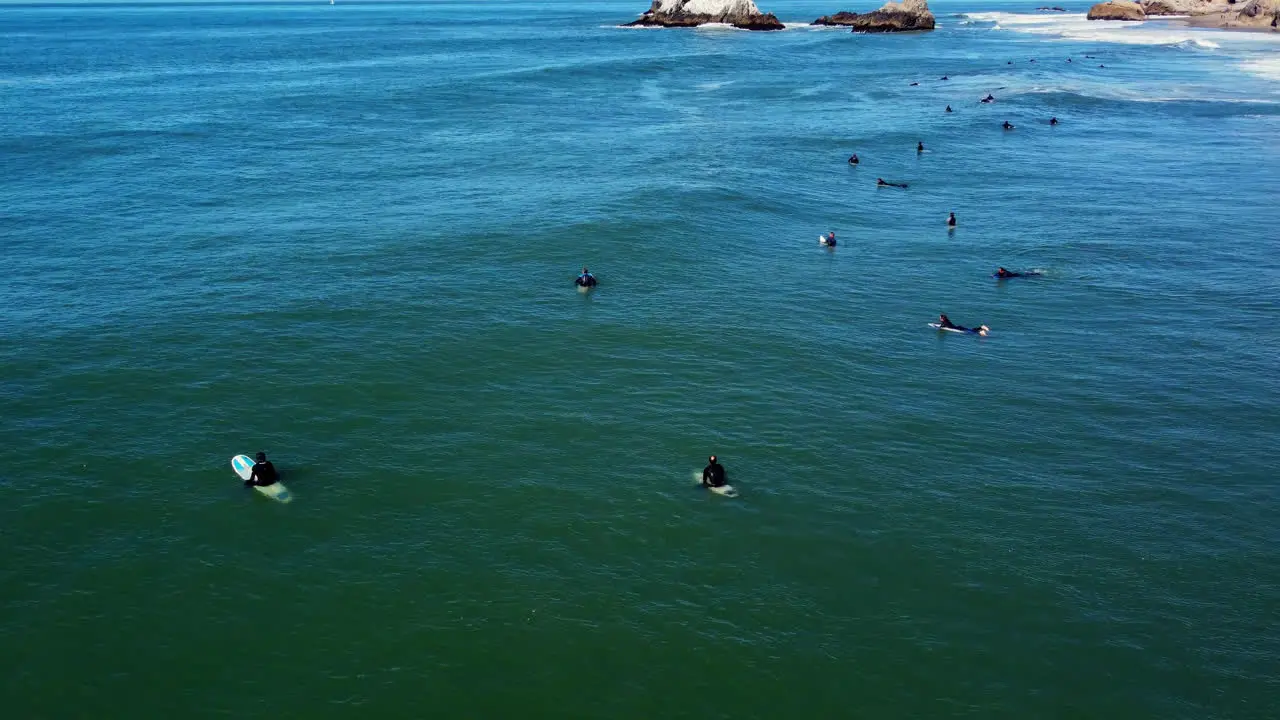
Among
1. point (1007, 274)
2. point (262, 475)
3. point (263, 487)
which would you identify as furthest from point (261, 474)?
point (1007, 274)

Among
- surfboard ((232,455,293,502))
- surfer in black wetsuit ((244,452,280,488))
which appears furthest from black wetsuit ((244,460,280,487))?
surfboard ((232,455,293,502))

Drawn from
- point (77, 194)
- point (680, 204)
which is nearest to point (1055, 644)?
point (680, 204)

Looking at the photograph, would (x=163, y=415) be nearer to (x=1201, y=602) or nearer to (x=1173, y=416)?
(x=1201, y=602)

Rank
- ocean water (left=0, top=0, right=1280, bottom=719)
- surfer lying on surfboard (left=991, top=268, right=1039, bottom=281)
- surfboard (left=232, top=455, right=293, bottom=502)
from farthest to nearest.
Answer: surfer lying on surfboard (left=991, top=268, right=1039, bottom=281) → surfboard (left=232, top=455, right=293, bottom=502) → ocean water (left=0, top=0, right=1280, bottom=719)

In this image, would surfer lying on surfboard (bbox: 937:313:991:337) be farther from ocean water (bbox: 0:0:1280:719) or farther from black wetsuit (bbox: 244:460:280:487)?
black wetsuit (bbox: 244:460:280:487)

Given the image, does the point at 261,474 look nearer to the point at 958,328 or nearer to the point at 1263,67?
the point at 958,328

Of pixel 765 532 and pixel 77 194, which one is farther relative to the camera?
pixel 77 194
